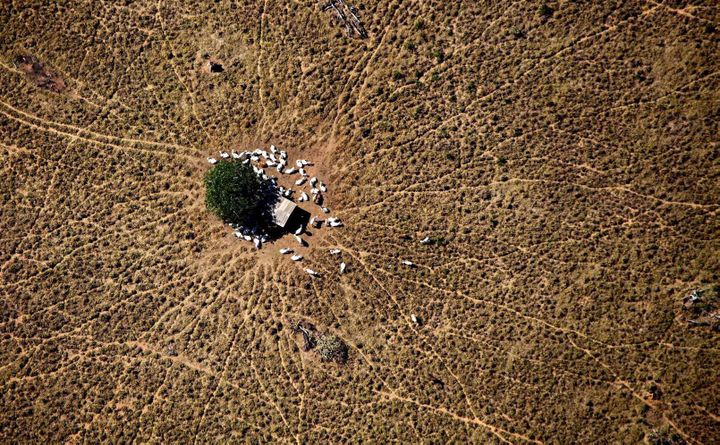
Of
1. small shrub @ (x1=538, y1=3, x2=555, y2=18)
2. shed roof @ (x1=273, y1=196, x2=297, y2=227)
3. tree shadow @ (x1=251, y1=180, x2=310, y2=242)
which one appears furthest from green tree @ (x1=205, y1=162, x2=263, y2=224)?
small shrub @ (x1=538, y1=3, x2=555, y2=18)

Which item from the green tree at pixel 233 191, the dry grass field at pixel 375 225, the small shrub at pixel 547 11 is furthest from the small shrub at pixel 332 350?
the small shrub at pixel 547 11

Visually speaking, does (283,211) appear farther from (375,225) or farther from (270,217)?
(375,225)

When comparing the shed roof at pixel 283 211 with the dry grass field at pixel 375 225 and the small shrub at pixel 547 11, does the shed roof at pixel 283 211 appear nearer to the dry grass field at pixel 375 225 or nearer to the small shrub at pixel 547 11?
the dry grass field at pixel 375 225

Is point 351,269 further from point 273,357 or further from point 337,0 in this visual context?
point 337,0

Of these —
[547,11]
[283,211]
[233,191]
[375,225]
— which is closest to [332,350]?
[375,225]

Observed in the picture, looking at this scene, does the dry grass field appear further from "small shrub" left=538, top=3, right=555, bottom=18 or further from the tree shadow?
the tree shadow

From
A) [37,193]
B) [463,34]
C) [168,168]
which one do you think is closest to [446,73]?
[463,34]
